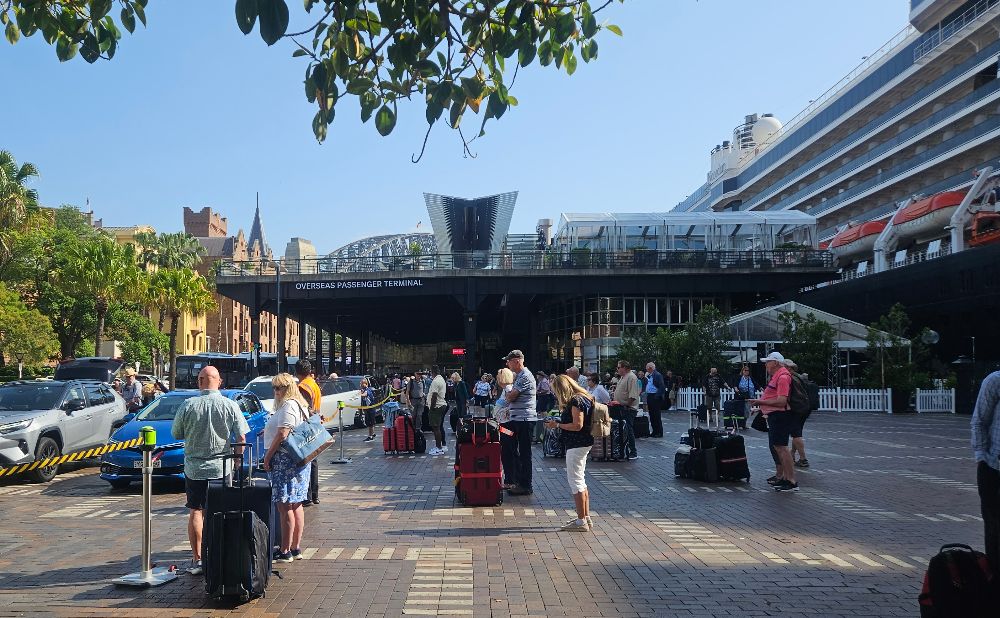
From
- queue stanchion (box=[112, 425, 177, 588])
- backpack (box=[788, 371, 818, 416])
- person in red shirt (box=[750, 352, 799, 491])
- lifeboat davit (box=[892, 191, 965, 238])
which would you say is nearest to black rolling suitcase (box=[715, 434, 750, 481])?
person in red shirt (box=[750, 352, 799, 491])

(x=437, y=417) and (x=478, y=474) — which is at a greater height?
(x=437, y=417)

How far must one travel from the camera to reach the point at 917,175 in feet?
151

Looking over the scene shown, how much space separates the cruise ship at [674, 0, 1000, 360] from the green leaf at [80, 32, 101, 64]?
105ft

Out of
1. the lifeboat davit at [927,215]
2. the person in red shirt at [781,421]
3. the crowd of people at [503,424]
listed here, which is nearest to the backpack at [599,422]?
the crowd of people at [503,424]

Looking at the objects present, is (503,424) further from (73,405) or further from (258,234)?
(258,234)

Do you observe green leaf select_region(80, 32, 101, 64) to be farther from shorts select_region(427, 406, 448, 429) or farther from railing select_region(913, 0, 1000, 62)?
railing select_region(913, 0, 1000, 62)

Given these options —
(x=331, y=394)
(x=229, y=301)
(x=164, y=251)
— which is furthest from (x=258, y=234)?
(x=331, y=394)

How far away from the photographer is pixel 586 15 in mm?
5527

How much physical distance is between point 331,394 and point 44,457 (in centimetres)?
1027

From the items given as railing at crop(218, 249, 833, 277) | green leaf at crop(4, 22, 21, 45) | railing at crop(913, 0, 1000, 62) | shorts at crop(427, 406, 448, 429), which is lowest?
shorts at crop(427, 406, 448, 429)

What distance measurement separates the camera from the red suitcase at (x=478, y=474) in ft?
32.2

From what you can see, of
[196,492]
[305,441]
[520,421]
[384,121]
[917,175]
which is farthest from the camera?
[917,175]

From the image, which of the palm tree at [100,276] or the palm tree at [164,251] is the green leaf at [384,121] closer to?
the palm tree at [100,276]

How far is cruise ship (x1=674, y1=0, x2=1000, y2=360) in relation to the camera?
34.0 m
